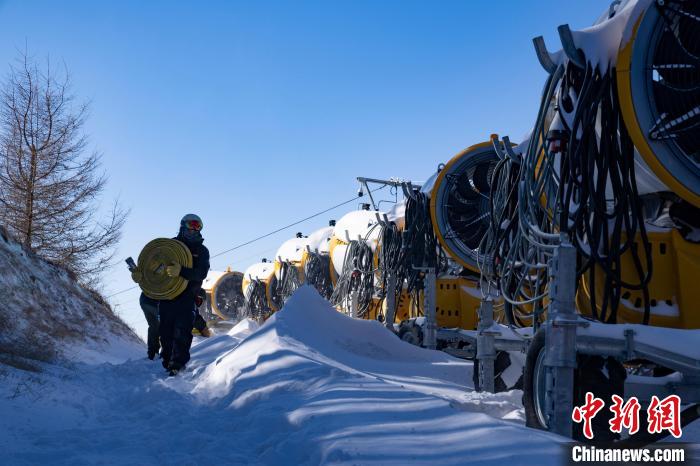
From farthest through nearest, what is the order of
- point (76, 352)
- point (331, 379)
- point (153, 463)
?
point (76, 352) → point (331, 379) → point (153, 463)

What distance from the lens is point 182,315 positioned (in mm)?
7480

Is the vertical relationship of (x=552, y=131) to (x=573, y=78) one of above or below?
below

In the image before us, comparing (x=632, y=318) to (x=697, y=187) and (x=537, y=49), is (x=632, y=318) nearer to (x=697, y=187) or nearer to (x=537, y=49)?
(x=697, y=187)

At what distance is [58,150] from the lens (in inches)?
628

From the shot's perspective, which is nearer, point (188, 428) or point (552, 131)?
point (188, 428)

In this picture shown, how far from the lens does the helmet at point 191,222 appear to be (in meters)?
7.76

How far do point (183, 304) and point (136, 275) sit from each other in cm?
84

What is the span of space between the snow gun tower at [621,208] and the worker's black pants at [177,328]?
4287mm

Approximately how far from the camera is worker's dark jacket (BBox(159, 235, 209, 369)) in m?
7.39

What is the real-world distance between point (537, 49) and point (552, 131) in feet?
2.30

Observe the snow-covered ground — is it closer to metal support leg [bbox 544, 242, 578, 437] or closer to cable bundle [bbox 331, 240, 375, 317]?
metal support leg [bbox 544, 242, 578, 437]

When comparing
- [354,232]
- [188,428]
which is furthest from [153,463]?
[354,232]

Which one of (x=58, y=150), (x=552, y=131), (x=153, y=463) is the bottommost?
(x=153, y=463)

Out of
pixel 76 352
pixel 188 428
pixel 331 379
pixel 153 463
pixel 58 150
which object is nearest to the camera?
pixel 153 463
